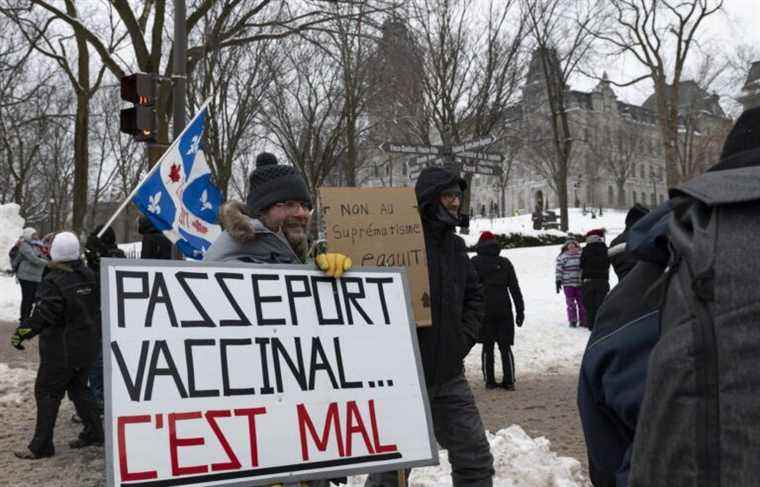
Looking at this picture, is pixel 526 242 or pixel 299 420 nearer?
pixel 299 420

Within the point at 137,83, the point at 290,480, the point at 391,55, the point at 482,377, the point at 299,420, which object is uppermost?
the point at 391,55

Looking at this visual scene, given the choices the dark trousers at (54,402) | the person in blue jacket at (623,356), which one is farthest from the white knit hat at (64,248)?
the person in blue jacket at (623,356)

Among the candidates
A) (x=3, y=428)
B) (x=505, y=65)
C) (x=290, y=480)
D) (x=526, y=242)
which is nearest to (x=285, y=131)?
(x=505, y=65)

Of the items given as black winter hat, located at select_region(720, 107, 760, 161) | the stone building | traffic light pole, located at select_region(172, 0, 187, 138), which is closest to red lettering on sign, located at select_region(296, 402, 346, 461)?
black winter hat, located at select_region(720, 107, 760, 161)

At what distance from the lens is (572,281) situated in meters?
14.1

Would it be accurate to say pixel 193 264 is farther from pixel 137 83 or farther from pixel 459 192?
pixel 137 83

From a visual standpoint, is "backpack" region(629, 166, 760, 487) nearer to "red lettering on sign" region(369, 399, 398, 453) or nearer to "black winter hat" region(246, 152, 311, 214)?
"red lettering on sign" region(369, 399, 398, 453)

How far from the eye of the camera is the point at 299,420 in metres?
2.73

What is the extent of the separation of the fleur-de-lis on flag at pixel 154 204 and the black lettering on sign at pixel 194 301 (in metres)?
3.68

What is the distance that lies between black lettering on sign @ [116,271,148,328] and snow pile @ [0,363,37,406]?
267 inches

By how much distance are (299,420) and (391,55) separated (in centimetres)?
1748

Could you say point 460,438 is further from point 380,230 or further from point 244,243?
point 244,243

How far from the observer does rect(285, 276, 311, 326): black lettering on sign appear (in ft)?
9.50

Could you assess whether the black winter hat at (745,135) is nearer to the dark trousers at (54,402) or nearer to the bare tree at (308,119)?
the dark trousers at (54,402)
